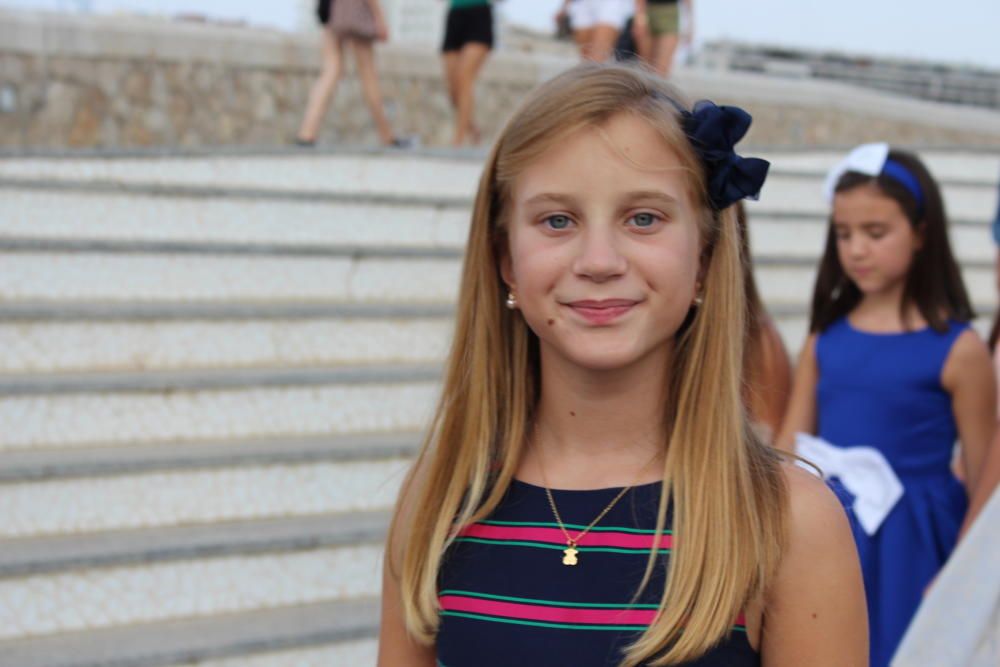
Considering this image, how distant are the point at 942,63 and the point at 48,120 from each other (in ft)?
53.2

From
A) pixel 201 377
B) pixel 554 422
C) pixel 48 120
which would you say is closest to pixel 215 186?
pixel 201 377

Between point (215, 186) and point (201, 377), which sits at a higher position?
point (215, 186)

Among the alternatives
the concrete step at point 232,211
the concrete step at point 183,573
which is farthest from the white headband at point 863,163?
the concrete step at point 232,211

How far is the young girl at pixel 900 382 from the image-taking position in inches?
129

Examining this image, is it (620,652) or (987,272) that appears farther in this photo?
(987,272)


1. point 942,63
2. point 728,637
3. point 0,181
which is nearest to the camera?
point 728,637

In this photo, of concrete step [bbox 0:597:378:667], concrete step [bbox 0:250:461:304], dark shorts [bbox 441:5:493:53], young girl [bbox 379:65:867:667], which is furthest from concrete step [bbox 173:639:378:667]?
dark shorts [bbox 441:5:493:53]

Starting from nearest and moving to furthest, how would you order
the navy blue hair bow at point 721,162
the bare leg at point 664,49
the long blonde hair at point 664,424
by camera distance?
the long blonde hair at point 664,424, the navy blue hair bow at point 721,162, the bare leg at point 664,49

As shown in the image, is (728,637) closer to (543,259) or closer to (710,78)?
(543,259)

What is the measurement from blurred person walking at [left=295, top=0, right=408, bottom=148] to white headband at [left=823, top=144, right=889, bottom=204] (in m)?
3.72

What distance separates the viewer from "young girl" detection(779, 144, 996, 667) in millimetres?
3287

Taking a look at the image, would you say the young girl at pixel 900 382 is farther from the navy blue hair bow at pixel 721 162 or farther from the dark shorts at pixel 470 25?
the dark shorts at pixel 470 25

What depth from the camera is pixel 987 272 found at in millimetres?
6594

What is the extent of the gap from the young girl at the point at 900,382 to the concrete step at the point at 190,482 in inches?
52.8
